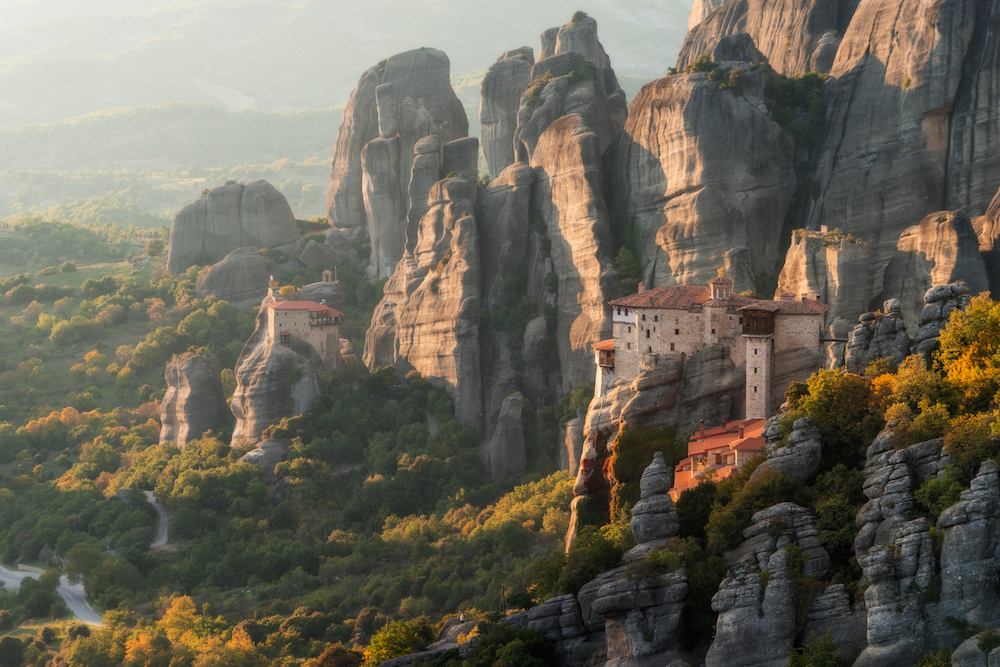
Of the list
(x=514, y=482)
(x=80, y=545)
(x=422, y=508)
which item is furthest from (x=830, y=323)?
(x=80, y=545)

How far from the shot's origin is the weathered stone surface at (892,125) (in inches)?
2458

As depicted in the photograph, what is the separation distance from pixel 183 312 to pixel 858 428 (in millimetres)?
69126

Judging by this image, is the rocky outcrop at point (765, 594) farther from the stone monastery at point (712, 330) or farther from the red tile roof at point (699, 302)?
the red tile roof at point (699, 302)

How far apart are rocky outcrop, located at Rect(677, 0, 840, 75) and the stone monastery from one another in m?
27.7

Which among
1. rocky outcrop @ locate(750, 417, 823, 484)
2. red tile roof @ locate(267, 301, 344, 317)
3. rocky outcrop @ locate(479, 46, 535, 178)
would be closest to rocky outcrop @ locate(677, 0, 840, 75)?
rocky outcrop @ locate(479, 46, 535, 178)

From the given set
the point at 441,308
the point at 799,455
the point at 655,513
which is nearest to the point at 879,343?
the point at 799,455

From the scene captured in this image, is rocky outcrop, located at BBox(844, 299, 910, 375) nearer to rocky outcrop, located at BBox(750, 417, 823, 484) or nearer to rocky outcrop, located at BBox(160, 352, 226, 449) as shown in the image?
rocky outcrop, located at BBox(750, 417, 823, 484)

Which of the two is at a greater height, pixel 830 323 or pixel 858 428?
pixel 830 323

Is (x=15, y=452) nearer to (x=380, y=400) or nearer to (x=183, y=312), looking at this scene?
(x=183, y=312)

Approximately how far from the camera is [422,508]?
69.4 meters

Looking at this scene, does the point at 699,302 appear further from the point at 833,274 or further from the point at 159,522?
the point at 159,522

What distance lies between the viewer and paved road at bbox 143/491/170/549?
68.2 metres

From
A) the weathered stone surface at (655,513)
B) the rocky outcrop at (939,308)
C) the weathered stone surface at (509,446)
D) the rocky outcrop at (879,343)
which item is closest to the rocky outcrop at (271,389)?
the weathered stone surface at (509,446)

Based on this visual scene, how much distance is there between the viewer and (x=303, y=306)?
77.5m
